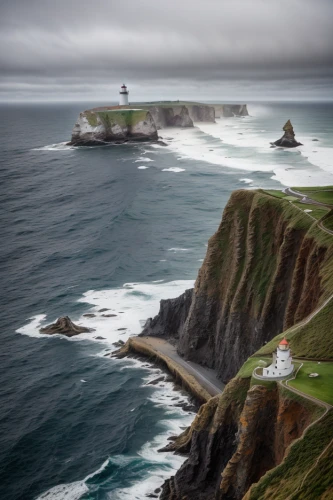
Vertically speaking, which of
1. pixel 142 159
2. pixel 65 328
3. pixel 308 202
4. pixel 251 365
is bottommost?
pixel 65 328

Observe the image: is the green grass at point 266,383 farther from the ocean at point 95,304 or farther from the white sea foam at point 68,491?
the white sea foam at point 68,491

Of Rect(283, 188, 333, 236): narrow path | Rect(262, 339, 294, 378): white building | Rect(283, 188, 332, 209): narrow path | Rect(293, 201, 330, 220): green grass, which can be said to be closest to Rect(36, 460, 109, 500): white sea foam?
Rect(262, 339, 294, 378): white building

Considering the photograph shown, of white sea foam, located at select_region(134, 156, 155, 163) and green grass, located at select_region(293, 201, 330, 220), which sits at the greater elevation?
green grass, located at select_region(293, 201, 330, 220)

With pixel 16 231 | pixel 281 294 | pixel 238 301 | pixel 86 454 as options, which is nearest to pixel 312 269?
pixel 281 294

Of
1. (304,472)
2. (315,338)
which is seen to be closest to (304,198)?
(315,338)

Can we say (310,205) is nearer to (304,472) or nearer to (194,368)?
(194,368)

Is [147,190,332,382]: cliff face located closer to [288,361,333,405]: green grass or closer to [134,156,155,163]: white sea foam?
[288,361,333,405]: green grass

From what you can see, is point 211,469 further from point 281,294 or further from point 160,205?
point 160,205
